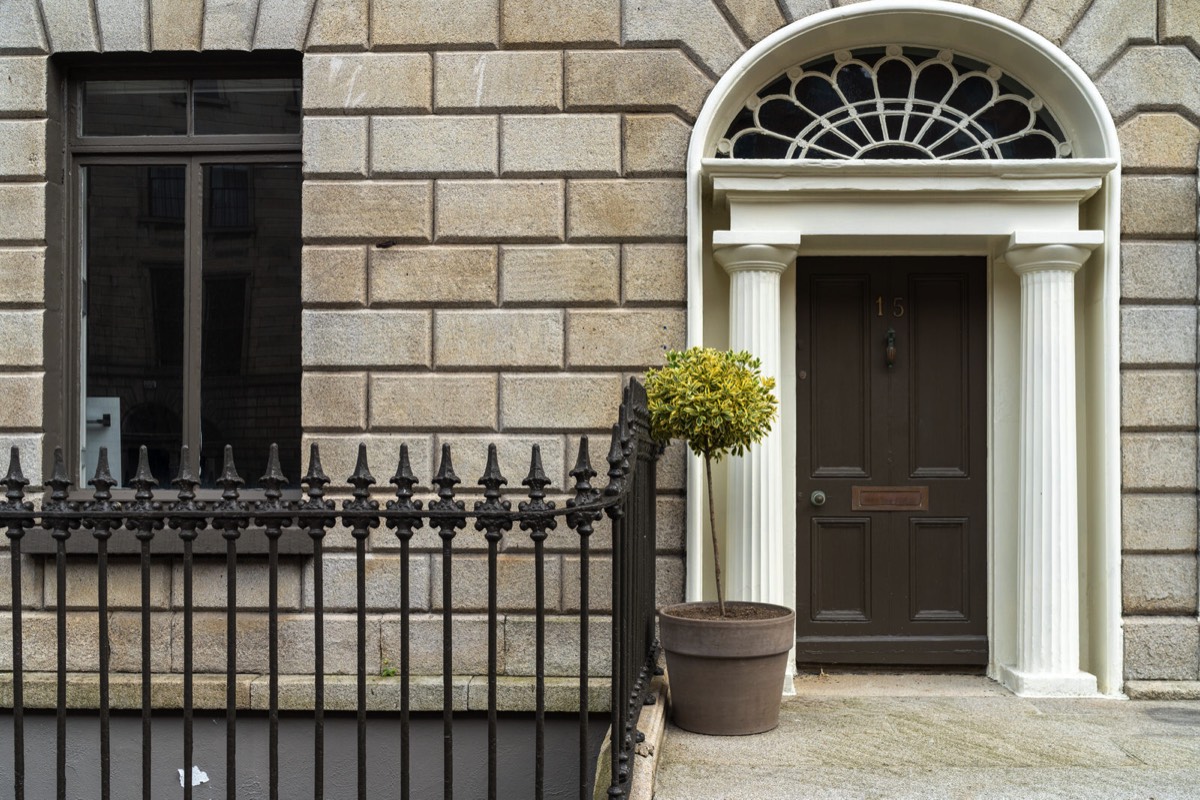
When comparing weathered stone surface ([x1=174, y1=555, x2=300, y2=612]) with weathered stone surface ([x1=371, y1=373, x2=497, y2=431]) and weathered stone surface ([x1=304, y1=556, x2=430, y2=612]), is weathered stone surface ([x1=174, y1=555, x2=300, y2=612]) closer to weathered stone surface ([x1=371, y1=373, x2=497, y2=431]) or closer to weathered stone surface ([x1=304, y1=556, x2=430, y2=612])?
weathered stone surface ([x1=304, y1=556, x2=430, y2=612])

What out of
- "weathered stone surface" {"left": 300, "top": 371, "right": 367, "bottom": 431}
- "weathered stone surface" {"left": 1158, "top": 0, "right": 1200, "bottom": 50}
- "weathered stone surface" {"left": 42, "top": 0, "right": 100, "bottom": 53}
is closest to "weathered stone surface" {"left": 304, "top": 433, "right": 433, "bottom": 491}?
"weathered stone surface" {"left": 300, "top": 371, "right": 367, "bottom": 431}

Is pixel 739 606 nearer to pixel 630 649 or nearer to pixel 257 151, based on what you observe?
pixel 630 649

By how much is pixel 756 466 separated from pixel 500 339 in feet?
5.93

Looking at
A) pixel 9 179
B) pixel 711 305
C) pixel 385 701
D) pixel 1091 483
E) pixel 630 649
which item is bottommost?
pixel 385 701

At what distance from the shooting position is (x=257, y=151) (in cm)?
728

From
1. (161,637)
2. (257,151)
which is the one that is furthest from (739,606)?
(257,151)

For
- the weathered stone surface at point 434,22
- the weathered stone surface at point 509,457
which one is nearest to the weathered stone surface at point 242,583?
the weathered stone surface at point 509,457

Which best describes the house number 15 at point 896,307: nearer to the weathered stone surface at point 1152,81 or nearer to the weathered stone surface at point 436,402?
the weathered stone surface at point 1152,81

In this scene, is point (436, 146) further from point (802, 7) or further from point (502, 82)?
point (802, 7)

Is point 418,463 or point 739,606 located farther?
point 418,463

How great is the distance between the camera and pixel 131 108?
24.3 ft

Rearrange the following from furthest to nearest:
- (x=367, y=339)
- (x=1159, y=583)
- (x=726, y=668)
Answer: (x=367, y=339) → (x=1159, y=583) → (x=726, y=668)

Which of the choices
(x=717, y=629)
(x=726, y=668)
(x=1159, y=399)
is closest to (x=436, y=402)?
(x=717, y=629)

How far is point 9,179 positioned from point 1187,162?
757cm
